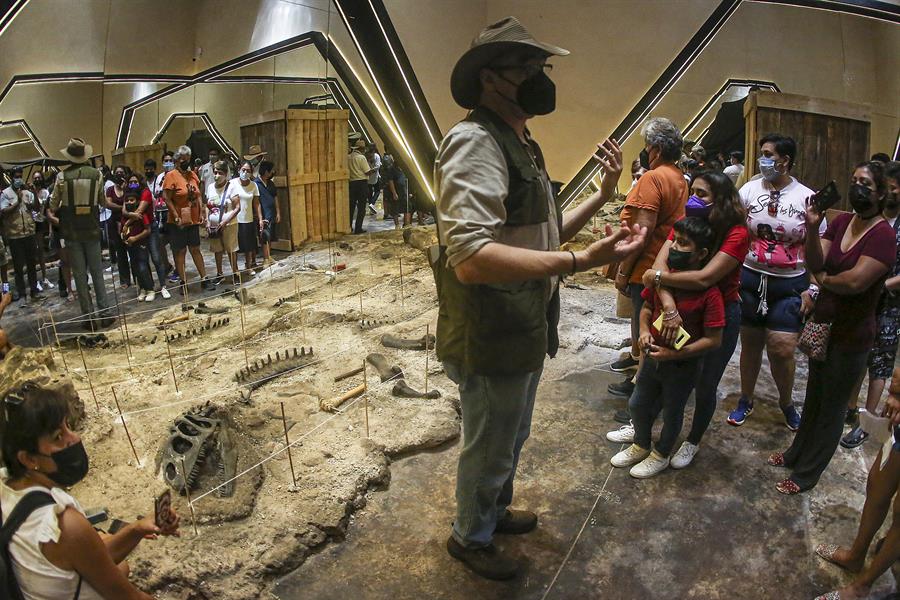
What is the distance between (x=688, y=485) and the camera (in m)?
3.21

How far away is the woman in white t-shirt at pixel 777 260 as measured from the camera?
343 cm

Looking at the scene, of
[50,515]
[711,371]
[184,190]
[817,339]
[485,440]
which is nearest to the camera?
[50,515]

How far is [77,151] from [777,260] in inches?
151

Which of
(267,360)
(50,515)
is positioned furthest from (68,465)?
(267,360)

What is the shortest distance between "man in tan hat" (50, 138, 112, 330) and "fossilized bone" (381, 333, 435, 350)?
2090 mm

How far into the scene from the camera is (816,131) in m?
5.54

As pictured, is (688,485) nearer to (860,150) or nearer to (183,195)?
(183,195)

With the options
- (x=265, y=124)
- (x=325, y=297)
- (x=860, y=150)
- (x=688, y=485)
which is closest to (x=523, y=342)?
(x=688, y=485)

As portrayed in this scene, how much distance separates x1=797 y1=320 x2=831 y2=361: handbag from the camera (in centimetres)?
294

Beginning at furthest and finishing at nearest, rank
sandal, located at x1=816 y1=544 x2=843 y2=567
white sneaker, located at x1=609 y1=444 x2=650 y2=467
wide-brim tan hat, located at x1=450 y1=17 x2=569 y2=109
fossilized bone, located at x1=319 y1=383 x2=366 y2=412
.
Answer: fossilized bone, located at x1=319 y1=383 x2=366 y2=412
white sneaker, located at x1=609 y1=444 x2=650 y2=467
sandal, located at x1=816 y1=544 x2=843 y2=567
wide-brim tan hat, located at x1=450 y1=17 x2=569 y2=109

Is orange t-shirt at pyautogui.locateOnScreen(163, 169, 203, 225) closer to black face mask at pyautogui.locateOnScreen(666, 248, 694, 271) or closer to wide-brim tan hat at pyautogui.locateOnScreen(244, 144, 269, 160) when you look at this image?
wide-brim tan hat at pyautogui.locateOnScreen(244, 144, 269, 160)

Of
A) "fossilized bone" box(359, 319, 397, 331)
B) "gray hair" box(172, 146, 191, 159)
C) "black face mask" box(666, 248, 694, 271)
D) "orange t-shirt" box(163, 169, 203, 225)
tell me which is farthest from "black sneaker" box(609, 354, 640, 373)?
"gray hair" box(172, 146, 191, 159)

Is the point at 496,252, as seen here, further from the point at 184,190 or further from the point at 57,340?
the point at 57,340

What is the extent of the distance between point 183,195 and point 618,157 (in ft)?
9.11
